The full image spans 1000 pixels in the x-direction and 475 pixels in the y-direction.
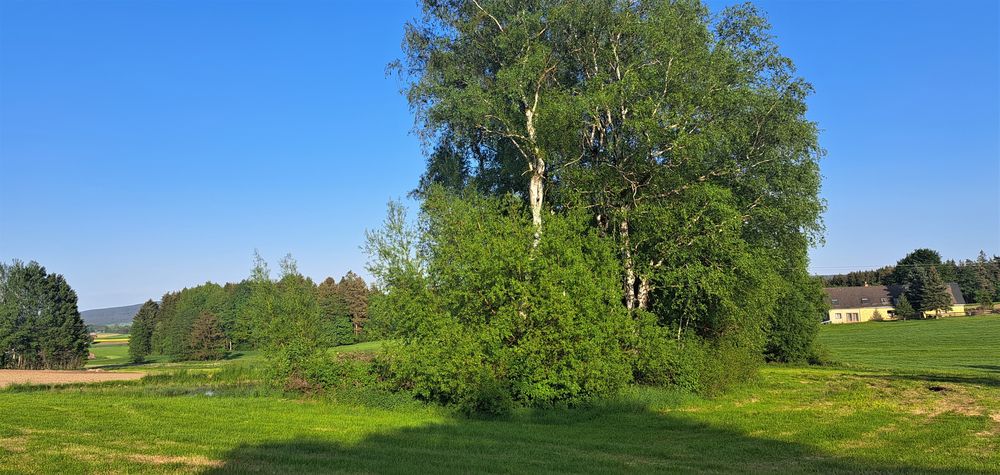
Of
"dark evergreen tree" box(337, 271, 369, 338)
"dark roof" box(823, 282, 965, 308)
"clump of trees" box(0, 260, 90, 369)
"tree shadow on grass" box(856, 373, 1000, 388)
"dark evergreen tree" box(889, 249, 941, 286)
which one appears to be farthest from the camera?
"dark evergreen tree" box(889, 249, 941, 286)

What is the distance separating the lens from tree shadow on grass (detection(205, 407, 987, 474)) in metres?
11.0

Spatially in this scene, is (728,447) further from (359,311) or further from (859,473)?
(359,311)

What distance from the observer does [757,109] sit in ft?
84.3

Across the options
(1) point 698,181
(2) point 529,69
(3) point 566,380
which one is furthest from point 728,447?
(2) point 529,69

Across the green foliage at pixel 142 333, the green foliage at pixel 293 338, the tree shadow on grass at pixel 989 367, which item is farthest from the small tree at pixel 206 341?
the tree shadow on grass at pixel 989 367

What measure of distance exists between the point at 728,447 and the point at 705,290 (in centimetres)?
1125

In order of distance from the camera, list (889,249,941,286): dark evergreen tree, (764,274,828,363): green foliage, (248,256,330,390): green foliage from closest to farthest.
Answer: (248,256,330,390): green foliage
(764,274,828,363): green foliage
(889,249,941,286): dark evergreen tree

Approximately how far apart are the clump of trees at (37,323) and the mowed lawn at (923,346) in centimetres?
8061

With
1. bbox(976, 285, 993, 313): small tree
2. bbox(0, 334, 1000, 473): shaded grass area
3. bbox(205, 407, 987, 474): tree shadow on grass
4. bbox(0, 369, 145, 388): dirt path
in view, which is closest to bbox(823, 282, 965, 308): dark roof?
bbox(976, 285, 993, 313): small tree

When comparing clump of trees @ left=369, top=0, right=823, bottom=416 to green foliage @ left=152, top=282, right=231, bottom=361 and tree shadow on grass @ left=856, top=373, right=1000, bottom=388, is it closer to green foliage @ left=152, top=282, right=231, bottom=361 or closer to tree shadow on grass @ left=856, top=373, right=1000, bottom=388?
tree shadow on grass @ left=856, top=373, right=1000, bottom=388

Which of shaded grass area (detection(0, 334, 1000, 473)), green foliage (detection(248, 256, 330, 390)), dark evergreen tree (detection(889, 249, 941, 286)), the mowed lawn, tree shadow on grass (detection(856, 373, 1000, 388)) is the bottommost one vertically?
the mowed lawn

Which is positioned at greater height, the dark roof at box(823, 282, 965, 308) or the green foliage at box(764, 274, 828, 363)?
the dark roof at box(823, 282, 965, 308)

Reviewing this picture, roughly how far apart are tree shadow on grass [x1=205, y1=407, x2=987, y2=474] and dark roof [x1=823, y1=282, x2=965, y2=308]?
106m

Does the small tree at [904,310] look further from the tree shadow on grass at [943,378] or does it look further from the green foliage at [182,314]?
the green foliage at [182,314]
